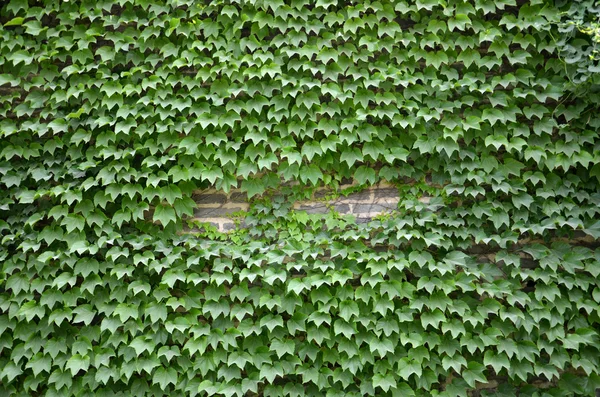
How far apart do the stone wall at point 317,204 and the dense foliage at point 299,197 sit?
84mm

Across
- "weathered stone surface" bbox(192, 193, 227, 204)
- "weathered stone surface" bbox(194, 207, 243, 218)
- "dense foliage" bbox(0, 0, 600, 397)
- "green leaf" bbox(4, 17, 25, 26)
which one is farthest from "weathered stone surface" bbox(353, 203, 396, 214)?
"green leaf" bbox(4, 17, 25, 26)

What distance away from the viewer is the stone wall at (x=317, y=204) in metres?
3.14

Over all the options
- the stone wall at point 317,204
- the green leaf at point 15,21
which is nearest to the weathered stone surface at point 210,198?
the stone wall at point 317,204

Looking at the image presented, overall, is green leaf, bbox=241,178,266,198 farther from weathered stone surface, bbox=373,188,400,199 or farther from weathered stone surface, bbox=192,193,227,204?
weathered stone surface, bbox=373,188,400,199

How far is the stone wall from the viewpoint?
3.14 m

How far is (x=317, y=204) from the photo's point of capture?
3172 mm

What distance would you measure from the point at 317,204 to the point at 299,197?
0.42ft

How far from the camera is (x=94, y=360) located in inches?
120

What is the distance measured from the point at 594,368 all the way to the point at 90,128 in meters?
3.38

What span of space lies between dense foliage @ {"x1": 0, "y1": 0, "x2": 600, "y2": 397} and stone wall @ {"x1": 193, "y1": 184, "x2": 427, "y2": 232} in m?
0.08

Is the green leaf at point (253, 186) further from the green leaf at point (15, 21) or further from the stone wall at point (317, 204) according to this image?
the green leaf at point (15, 21)

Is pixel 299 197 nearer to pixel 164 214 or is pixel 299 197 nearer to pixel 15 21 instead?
pixel 164 214

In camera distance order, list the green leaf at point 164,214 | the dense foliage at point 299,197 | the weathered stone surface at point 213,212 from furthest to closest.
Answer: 1. the weathered stone surface at point 213,212
2. the green leaf at point 164,214
3. the dense foliage at point 299,197

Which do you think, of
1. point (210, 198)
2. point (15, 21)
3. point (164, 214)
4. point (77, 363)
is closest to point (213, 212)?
point (210, 198)
